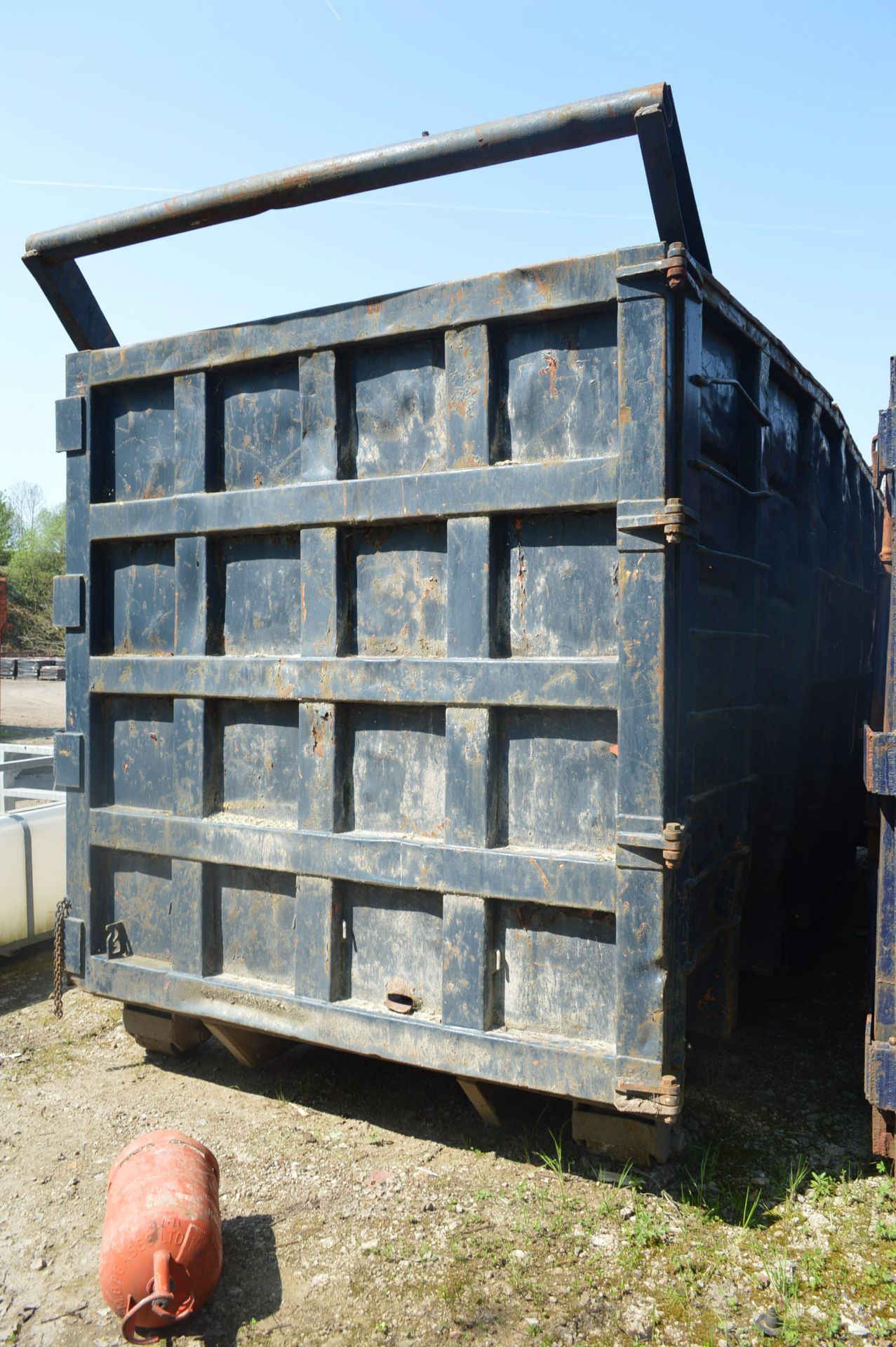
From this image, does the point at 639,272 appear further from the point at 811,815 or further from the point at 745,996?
the point at 745,996

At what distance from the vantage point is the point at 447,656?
293 centimetres

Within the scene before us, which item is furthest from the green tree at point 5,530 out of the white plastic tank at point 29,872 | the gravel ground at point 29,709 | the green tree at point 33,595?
the white plastic tank at point 29,872

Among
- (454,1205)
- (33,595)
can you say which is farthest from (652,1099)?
(33,595)

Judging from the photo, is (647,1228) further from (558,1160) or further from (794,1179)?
(794,1179)

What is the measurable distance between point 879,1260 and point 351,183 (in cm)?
361

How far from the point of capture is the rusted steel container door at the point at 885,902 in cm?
274

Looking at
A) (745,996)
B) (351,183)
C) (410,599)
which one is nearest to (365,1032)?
(410,599)

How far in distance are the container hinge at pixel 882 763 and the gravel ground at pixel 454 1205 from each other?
1283 millimetres

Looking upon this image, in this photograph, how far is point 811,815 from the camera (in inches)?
179

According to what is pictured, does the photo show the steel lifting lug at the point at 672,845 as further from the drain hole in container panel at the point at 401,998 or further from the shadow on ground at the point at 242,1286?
the shadow on ground at the point at 242,1286

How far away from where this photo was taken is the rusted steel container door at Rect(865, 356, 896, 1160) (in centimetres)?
274

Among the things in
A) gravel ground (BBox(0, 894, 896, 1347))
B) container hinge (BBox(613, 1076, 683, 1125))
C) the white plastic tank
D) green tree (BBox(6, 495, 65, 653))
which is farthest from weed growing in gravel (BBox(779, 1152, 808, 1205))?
green tree (BBox(6, 495, 65, 653))

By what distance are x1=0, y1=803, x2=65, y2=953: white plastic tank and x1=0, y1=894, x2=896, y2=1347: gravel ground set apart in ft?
4.30

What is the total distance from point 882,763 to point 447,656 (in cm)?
133
